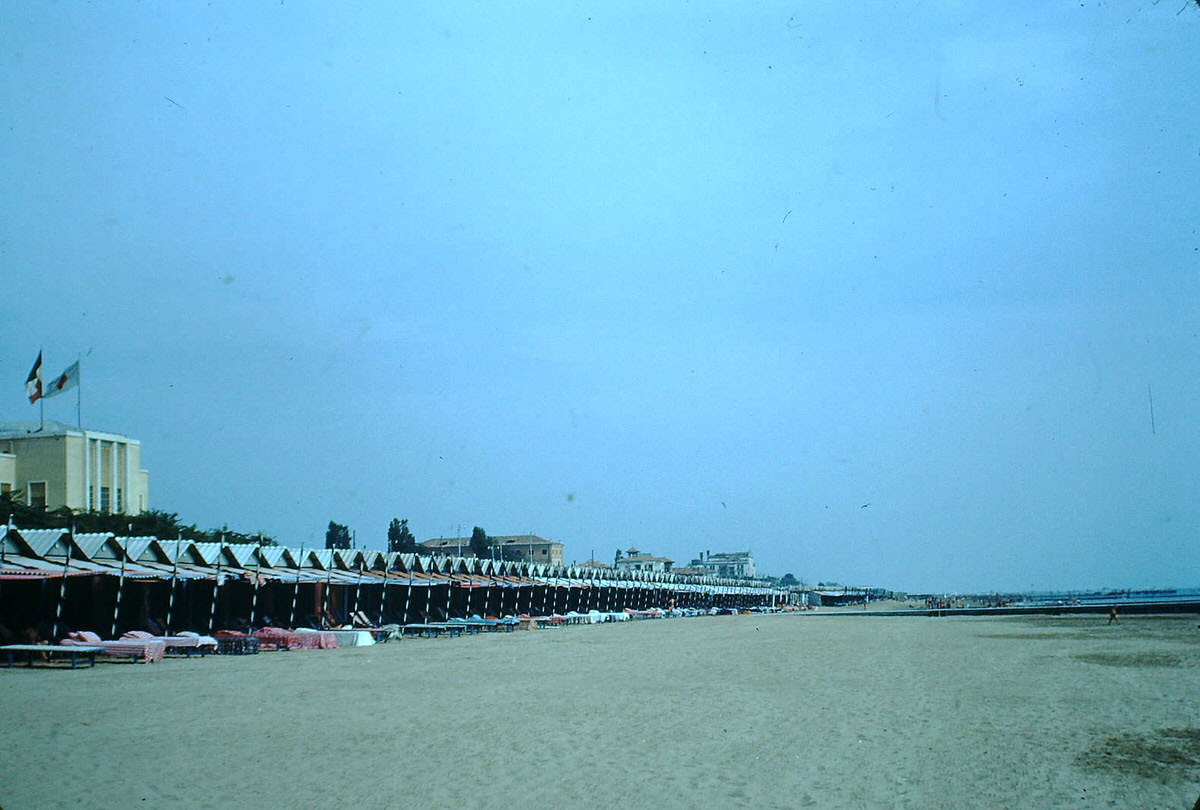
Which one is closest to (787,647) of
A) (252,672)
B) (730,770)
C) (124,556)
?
(252,672)

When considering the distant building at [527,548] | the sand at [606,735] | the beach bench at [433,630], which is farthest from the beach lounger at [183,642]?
the distant building at [527,548]

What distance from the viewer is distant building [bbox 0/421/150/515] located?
45.9 m

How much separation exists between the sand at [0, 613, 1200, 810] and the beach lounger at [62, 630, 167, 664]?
53 centimetres

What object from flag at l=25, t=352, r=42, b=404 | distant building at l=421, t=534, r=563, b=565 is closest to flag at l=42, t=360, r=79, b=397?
flag at l=25, t=352, r=42, b=404

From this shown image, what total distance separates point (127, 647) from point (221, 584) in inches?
278

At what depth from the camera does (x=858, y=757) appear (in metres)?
9.28

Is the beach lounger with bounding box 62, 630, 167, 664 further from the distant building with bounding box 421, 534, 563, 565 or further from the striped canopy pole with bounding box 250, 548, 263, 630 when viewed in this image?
the distant building with bounding box 421, 534, 563, 565

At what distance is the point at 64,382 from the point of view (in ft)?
Answer: 109

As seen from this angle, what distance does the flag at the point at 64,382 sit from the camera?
33.1 meters

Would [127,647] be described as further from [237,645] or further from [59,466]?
[59,466]

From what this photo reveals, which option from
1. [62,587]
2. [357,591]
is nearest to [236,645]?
[62,587]

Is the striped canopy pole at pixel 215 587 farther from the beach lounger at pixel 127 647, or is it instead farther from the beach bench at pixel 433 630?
the beach bench at pixel 433 630

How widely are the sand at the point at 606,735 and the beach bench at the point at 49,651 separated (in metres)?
0.48

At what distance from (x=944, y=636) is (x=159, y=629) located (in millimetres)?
23278
